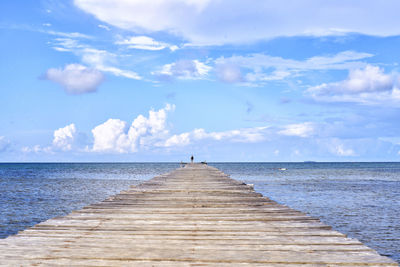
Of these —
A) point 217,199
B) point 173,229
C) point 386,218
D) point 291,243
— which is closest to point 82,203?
point 217,199

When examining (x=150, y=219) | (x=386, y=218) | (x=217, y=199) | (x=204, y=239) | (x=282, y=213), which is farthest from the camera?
(x=386, y=218)

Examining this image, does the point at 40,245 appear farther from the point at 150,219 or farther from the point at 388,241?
the point at 388,241

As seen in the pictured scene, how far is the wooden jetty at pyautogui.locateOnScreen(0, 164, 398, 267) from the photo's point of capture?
14.9 feet

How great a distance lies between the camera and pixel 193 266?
4.36 metres

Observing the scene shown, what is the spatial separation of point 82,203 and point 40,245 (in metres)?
22.6

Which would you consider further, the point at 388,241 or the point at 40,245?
the point at 388,241

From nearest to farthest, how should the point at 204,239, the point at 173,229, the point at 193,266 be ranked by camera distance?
1. the point at 193,266
2. the point at 204,239
3. the point at 173,229

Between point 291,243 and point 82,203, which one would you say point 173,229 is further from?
point 82,203

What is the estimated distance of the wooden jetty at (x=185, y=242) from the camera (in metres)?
4.55

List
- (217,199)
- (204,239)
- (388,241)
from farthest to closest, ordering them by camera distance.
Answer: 1. (388,241)
2. (217,199)
3. (204,239)

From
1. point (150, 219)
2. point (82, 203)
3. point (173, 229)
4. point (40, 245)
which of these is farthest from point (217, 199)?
point (82, 203)

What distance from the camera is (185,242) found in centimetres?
545

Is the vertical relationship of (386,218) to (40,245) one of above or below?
below

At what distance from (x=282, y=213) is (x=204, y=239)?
3.11 metres
